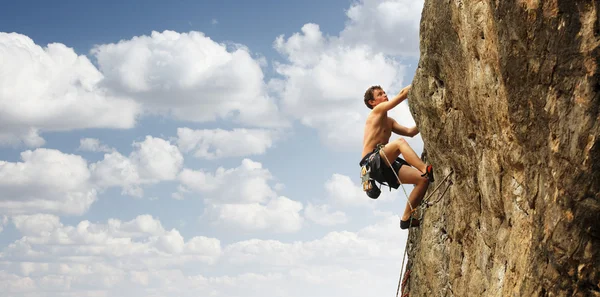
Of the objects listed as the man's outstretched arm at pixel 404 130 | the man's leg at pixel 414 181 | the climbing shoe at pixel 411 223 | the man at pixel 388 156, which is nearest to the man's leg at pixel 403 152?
the man at pixel 388 156

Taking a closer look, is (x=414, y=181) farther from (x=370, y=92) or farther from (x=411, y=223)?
(x=370, y=92)

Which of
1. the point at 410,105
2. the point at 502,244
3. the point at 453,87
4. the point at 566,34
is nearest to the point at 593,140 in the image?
the point at 566,34

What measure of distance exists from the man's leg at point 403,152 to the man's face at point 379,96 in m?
1.15

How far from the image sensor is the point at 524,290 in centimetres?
778

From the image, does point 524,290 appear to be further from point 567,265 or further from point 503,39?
point 503,39

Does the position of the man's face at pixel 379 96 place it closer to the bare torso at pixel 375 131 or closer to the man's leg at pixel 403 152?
the bare torso at pixel 375 131

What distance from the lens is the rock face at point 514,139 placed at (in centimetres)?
678

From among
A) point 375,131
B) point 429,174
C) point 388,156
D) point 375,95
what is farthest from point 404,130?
point 429,174

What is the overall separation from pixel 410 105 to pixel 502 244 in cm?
372

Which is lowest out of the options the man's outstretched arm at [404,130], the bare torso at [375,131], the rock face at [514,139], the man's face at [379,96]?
the rock face at [514,139]

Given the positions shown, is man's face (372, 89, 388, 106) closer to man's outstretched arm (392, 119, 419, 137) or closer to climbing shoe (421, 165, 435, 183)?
man's outstretched arm (392, 119, 419, 137)

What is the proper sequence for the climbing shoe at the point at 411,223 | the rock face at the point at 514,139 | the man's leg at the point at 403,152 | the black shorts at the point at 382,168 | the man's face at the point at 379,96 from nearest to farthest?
the rock face at the point at 514,139 → the man's leg at the point at 403,152 → the black shorts at the point at 382,168 → the man's face at the point at 379,96 → the climbing shoe at the point at 411,223

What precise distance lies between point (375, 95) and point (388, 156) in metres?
1.45

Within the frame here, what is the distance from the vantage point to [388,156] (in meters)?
12.1
